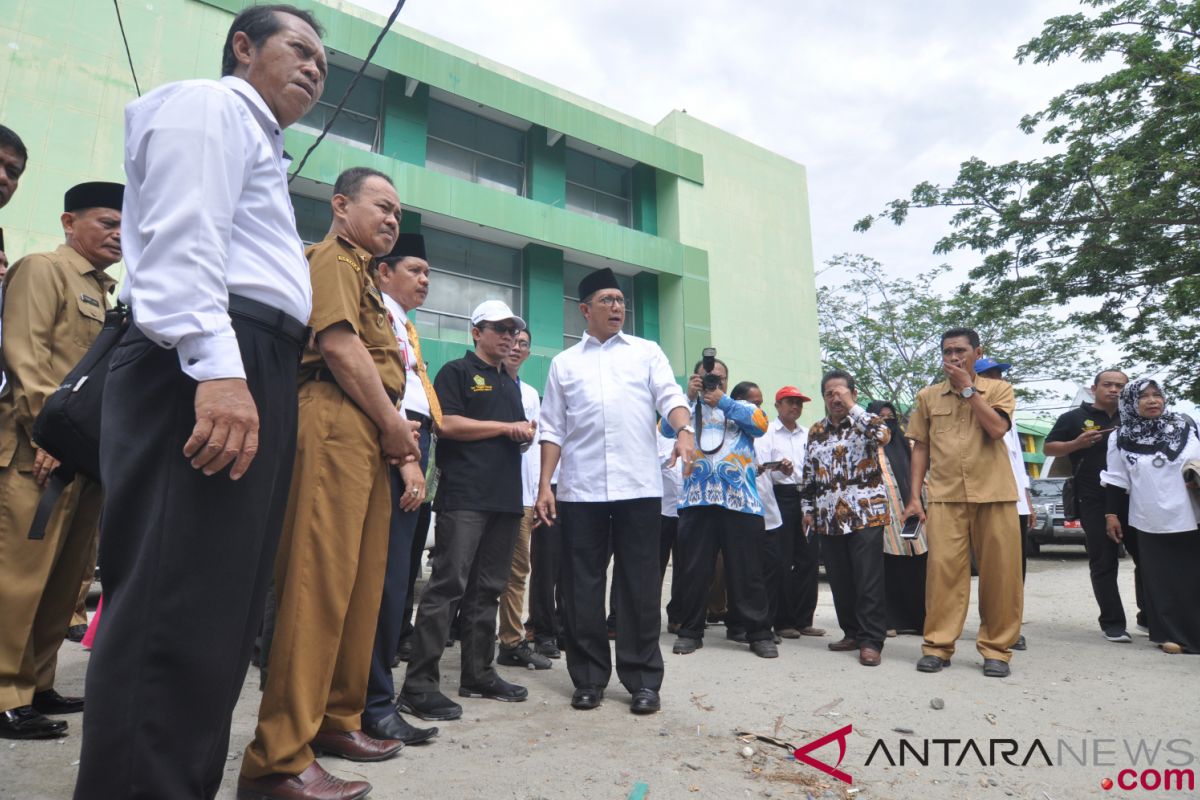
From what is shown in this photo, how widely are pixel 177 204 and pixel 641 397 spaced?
8.70 feet

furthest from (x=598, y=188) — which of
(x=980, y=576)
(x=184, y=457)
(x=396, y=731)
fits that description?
(x=184, y=457)

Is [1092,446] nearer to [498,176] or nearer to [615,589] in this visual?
[615,589]

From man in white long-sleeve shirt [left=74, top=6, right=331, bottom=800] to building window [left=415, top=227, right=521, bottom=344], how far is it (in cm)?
1258

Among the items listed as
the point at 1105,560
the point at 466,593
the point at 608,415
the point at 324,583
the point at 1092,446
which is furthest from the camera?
the point at 1092,446

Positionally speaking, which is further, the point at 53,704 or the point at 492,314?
the point at 492,314

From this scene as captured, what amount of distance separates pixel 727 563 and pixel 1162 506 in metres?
3.08

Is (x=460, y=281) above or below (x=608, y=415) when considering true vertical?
above

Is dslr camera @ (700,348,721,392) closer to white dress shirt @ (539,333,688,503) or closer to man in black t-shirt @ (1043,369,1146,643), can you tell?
white dress shirt @ (539,333,688,503)

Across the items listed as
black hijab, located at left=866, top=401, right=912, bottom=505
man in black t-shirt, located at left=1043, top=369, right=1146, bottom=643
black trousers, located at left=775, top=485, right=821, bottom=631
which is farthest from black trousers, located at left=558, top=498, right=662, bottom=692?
man in black t-shirt, located at left=1043, top=369, right=1146, bottom=643

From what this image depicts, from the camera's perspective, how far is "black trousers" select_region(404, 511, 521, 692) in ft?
10.3

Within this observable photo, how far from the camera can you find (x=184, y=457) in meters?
1.48

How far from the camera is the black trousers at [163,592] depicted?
1.38m

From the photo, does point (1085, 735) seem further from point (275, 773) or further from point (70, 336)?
point (70, 336)

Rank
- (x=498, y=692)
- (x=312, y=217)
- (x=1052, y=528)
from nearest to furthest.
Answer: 1. (x=498, y=692)
2. (x=1052, y=528)
3. (x=312, y=217)
